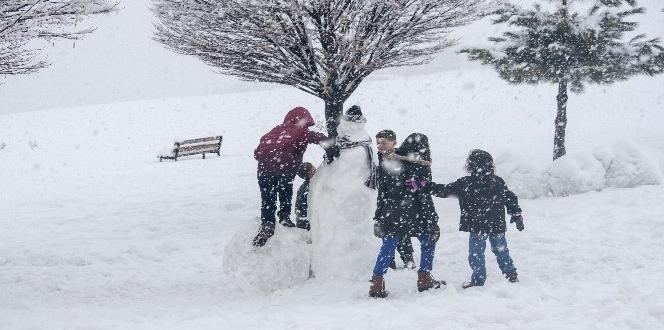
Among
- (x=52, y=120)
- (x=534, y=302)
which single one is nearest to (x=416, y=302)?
(x=534, y=302)

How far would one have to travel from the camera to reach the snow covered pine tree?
11039mm

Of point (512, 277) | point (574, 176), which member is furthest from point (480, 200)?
point (574, 176)

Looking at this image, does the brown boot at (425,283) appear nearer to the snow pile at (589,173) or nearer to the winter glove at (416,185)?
the winter glove at (416,185)

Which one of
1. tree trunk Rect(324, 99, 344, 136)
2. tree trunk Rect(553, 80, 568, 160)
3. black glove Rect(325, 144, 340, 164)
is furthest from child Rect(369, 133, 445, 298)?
tree trunk Rect(553, 80, 568, 160)

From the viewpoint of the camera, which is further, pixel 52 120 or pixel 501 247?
pixel 52 120

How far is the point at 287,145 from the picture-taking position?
18.3ft

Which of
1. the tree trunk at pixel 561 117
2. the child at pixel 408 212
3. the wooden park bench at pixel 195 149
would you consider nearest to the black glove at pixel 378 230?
the child at pixel 408 212

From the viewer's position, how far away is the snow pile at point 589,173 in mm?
9117

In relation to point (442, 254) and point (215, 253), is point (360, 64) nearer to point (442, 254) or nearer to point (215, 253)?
point (442, 254)

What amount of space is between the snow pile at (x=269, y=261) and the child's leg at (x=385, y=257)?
997 mm

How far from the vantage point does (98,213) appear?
428 inches

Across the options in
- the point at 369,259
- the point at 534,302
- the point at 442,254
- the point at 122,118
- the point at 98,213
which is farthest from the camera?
the point at 122,118

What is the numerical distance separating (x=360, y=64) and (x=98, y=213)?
6548 mm

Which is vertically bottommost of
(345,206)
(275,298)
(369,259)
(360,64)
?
(275,298)
